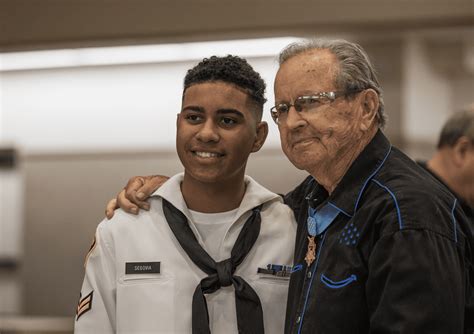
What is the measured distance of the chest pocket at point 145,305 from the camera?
173cm

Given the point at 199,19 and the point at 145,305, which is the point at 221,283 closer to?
the point at 145,305

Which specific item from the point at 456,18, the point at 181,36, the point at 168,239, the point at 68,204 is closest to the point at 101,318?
the point at 168,239

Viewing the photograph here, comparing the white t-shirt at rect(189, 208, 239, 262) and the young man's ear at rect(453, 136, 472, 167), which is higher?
the young man's ear at rect(453, 136, 472, 167)

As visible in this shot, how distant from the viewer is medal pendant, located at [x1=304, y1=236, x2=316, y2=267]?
1.58 metres

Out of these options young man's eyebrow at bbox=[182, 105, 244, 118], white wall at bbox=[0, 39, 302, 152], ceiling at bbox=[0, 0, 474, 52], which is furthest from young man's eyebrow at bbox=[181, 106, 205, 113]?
ceiling at bbox=[0, 0, 474, 52]

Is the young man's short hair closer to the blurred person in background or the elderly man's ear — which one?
the elderly man's ear

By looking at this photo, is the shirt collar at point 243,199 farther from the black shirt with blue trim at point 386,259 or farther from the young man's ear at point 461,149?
the young man's ear at point 461,149

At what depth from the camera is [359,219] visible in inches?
57.0

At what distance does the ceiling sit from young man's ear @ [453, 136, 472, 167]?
1.77 ft

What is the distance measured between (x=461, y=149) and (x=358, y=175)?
1325 millimetres

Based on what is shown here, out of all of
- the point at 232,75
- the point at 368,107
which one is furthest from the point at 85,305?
the point at 368,107

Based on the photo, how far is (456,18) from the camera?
9.20 feet

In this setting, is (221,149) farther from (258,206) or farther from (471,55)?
(471,55)

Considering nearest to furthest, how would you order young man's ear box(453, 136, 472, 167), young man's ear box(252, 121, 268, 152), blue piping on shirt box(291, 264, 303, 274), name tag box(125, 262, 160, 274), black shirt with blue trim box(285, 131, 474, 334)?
black shirt with blue trim box(285, 131, 474, 334), blue piping on shirt box(291, 264, 303, 274), name tag box(125, 262, 160, 274), young man's ear box(252, 121, 268, 152), young man's ear box(453, 136, 472, 167)
